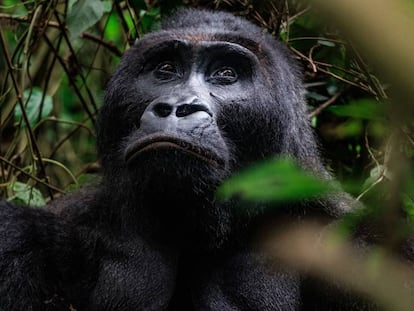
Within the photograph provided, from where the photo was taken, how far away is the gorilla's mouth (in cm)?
246

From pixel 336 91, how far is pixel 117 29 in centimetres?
267

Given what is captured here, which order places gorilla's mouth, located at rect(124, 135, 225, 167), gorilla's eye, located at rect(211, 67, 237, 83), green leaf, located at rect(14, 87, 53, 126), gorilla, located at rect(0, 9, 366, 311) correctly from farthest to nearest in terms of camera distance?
1. green leaf, located at rect(14, 87, 53, 126)
2. gorilla's eye, located at rect(211, 67, 237, 83)
3. gorilla, located at rect(0, 9, 366, 311)
4. gorilla's mouth, located at rect(124, 135, 225, 167)

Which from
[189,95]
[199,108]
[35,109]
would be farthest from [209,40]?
[35,109]

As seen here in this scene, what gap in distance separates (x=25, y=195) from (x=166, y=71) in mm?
1369

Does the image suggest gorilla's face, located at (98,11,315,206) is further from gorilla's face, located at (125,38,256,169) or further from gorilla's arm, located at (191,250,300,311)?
gorilla's arm, located at (191,250,300,311)

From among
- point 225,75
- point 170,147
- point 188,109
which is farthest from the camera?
point 225,75

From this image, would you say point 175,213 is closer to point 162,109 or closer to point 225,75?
point 162,109

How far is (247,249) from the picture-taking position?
9.55 feet

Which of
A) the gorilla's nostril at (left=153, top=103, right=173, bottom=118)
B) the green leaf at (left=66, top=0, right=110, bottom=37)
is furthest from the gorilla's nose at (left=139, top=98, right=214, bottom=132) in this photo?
the green leaf at (left=66, top=0, right=110, bottom=37)

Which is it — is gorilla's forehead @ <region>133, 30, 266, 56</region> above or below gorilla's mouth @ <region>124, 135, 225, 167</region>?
above

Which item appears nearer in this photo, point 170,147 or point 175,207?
point 170,147

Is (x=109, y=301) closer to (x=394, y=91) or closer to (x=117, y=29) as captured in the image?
(x=394, y=91)

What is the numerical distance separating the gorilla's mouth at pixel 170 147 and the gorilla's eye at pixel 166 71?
1.59 ft

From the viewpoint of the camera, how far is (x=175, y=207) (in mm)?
2703
